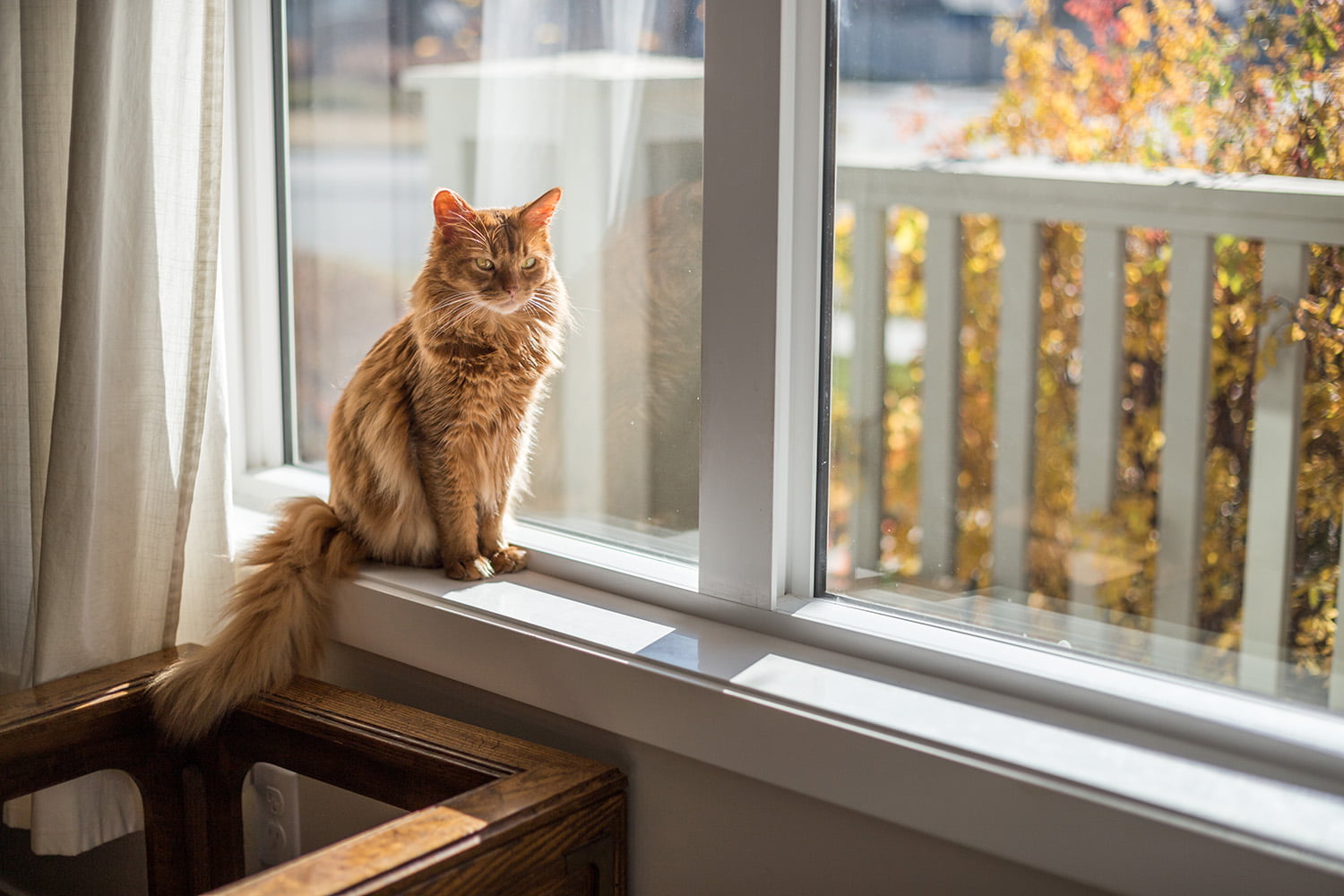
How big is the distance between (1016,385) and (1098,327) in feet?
0.72

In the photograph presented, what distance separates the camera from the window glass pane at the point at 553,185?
1.42m

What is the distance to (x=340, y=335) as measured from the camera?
1.84 metres

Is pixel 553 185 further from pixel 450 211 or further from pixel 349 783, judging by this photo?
pixel 349 783

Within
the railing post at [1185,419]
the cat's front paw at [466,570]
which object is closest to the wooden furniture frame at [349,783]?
the cat's front paw at [466,570]

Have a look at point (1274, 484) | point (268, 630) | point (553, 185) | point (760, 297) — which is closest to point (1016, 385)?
point (1274, 484)

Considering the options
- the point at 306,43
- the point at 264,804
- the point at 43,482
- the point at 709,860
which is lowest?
the point at 264,804

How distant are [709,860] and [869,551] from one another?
1103mm

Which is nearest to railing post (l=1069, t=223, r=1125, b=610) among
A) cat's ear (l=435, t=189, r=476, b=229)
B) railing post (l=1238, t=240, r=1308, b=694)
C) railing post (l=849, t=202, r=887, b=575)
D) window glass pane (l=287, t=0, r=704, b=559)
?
railing post (l=849, t=202, r=887, b=575)

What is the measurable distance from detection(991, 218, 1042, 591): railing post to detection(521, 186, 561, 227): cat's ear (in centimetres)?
130

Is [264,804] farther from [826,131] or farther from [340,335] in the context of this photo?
[826,131]

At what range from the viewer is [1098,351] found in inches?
85.5

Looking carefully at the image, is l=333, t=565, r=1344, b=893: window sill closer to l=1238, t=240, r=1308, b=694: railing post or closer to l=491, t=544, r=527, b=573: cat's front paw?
l=491, t=544, r=527, b=573: cat's front paw

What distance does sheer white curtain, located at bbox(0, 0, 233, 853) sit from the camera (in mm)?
1271

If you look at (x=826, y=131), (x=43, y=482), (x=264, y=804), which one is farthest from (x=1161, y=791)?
(x=43, y=482)
